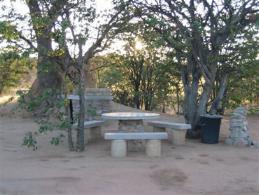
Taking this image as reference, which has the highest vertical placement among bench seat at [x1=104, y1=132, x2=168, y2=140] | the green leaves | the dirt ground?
the green leaves

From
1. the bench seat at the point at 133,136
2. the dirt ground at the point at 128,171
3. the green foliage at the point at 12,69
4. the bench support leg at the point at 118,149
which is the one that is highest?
the green foliage at the point at 12,69

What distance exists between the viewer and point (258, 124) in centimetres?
1230

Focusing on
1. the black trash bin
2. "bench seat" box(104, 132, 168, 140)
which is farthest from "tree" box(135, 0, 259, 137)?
"bench seat" box(104, 132, 168, 140)

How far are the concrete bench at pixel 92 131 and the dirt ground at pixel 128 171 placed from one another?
1.17 feet

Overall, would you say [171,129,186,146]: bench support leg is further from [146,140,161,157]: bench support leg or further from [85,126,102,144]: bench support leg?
[85,126,102,144]: bench support leg

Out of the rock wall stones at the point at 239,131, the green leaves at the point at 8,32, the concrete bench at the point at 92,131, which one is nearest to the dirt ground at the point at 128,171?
the rock wall stones at the point at 239,131

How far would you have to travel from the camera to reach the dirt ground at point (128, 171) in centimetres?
496

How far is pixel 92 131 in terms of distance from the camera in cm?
869

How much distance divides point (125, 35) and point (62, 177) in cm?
480

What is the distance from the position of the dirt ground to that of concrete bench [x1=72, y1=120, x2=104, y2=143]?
0.36 meters

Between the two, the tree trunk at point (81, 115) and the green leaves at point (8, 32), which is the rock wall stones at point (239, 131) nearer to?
the tree trunk at point (81, 115)

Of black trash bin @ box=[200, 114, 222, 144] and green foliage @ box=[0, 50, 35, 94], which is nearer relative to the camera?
green foliage @ box=[0, 50, 35, 94]

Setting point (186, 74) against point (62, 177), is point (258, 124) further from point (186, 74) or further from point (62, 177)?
point (62, 177)

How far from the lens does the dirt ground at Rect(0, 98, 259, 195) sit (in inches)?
195
